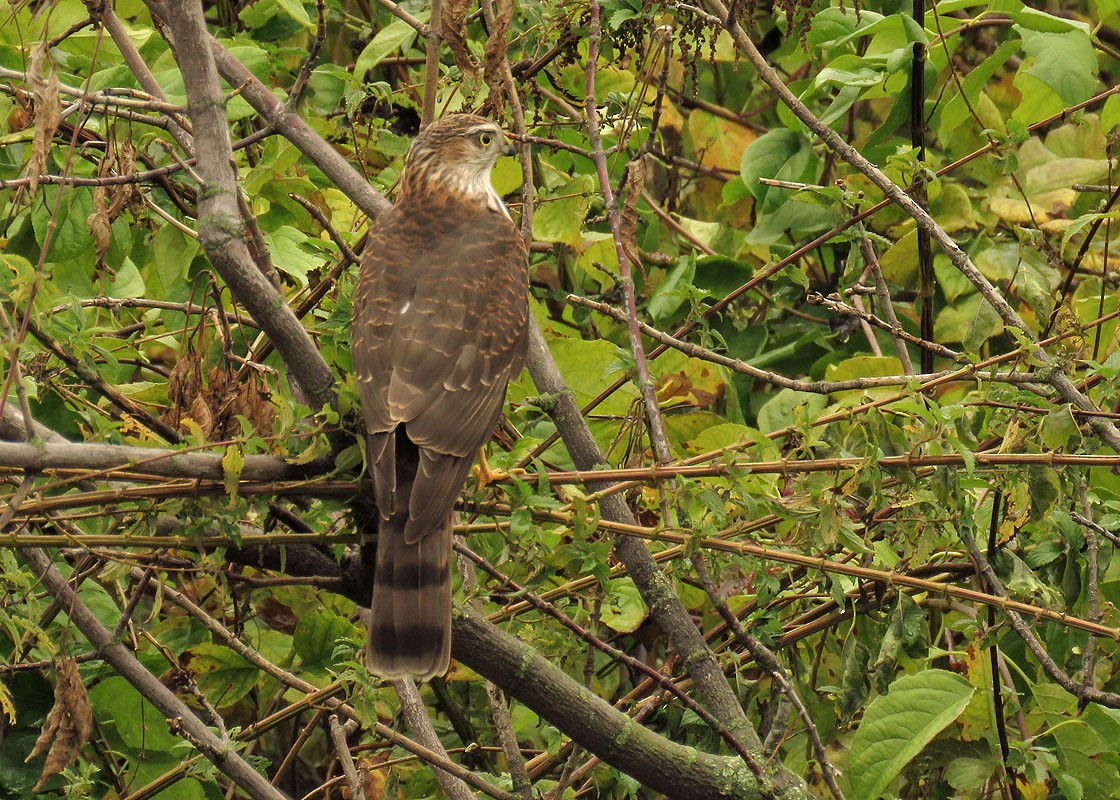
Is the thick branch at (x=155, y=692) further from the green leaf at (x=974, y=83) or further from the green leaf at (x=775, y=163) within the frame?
the green leaf at (x=974, y=83)

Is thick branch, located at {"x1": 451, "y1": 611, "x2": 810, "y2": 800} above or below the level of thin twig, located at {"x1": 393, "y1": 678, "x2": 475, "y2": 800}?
above

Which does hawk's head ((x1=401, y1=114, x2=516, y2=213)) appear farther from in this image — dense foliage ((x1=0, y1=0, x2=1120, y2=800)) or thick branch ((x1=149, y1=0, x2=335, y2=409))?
thick branch ((x1=149, y1=0, x2=335, y2=409))

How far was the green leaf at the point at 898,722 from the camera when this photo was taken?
10.4ft

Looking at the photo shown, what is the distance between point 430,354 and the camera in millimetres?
3447

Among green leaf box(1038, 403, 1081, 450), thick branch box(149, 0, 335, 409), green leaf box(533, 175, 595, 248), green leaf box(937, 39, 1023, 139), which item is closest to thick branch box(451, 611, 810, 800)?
thick branch box(149, 0, 335, 409)

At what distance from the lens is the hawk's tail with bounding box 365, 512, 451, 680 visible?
2871 mm

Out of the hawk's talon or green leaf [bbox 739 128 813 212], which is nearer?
the hawk's talon

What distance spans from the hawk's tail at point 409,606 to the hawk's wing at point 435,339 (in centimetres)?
5

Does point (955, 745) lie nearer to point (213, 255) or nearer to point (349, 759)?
point (349, 759)

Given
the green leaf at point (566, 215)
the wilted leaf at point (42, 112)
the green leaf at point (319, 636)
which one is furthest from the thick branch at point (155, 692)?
the green leaf at point (566, 215)

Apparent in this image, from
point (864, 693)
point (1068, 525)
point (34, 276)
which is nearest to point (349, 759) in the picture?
point (864, 693)

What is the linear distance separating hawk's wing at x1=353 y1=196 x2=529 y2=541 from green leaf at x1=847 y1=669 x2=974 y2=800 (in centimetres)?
110

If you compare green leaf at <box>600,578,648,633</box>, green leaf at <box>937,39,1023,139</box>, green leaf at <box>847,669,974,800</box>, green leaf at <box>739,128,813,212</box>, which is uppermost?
green leaf at <box>937,39,1023,139</box>

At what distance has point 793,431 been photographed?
292cm
